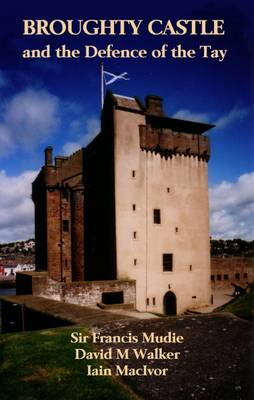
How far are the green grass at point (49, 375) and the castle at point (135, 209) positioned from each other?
15164 mm

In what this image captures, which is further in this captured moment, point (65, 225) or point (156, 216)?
point (65, 225)

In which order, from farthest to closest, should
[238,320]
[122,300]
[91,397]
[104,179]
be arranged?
[104,179], [122,300], [238,320], [91,397]

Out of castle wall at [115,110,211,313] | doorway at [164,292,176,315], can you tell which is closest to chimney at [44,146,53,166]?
castle wall at [115,110,211,313]

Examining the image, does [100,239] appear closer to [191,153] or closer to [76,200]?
[76,200]

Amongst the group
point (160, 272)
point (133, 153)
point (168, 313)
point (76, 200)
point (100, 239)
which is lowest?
point (168, 313)

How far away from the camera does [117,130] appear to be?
Answer: 26078mm

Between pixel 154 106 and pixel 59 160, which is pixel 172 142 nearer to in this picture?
pixel 154 106

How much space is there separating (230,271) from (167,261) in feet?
62.6

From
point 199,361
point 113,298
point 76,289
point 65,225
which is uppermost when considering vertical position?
point 65,225

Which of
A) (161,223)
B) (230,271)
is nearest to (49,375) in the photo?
(161,223)

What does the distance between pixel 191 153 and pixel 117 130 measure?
6638 millimetres

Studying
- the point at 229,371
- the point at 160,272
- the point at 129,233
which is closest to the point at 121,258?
the point at 129,233

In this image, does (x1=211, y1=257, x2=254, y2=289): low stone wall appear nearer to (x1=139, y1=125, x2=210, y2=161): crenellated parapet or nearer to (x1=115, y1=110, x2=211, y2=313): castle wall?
(x1=115, y1=110, x2=211, y2=313): castle wall

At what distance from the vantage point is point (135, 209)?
26.3 metres
